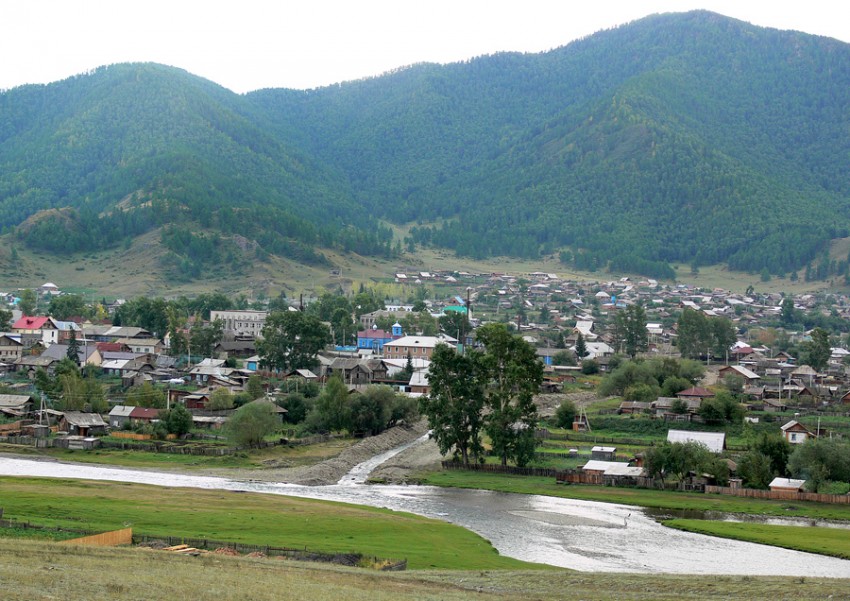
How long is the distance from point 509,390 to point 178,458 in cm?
2087

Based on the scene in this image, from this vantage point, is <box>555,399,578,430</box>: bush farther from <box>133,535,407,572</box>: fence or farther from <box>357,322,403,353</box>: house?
<box>357,322,403,353</box>: house

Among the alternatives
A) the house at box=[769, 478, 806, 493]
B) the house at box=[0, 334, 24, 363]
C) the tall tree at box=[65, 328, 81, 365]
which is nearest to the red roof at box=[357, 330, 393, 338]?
the tall tree at box=[65, 328, 81, 365]

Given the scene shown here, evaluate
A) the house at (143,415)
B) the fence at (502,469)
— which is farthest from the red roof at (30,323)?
the fence at (502,469)

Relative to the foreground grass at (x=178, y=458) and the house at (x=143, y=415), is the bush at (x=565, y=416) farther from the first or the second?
the house at (x=143, y=415)

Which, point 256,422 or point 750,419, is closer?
point 256,422

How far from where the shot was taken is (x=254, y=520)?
4941cm

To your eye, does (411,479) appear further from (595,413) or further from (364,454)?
(595,413)

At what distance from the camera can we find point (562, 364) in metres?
132

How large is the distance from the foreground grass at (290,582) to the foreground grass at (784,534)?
9179 millimetres

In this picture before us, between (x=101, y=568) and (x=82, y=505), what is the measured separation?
1859 cm

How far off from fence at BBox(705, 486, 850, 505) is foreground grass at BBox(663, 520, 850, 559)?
267 inches

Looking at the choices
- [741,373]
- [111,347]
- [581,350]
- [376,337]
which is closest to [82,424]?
[111,347]

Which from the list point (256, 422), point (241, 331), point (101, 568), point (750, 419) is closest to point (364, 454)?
point (256, 422)

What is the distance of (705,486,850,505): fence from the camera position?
6019 centimetres
